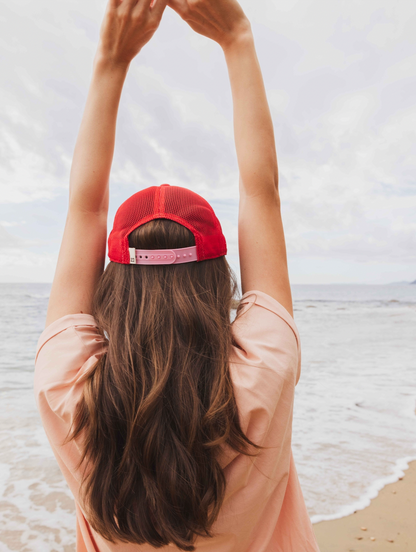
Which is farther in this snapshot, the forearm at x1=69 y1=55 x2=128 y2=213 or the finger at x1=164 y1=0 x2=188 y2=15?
the finger at x1=164 y1=0 x2=188 y2=15

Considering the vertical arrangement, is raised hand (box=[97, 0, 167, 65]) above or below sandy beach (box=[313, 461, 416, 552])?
above

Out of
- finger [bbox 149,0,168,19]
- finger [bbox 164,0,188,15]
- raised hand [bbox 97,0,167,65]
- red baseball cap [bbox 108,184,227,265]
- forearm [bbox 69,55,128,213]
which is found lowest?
red baseball cap [bbox 108,184,227,265]

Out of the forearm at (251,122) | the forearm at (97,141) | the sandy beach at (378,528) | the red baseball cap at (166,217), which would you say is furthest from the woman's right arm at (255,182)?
the sandy beach at (378,528)

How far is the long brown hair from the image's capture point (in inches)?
36.6

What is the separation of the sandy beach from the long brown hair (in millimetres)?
2191

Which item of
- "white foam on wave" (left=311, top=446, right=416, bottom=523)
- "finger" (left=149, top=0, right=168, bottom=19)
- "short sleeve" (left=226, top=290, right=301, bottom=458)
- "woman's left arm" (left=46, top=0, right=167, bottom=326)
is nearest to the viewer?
"short sleeve" (left=226, top=290, right=301, bottom=458)

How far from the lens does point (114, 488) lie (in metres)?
0.96

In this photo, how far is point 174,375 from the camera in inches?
38.2

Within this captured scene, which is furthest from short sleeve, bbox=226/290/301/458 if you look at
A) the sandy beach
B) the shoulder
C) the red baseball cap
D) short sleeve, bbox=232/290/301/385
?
the sandy beach

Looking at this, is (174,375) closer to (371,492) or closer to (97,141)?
(97,141)

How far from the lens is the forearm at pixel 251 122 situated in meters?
1.22

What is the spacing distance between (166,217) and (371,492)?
3257mm

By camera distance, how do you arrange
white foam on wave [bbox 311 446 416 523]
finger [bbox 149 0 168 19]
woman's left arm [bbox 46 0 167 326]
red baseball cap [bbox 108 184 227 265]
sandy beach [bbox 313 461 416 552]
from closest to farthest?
red baseball cap [bbox 108 184 227 265] → woman's left arm [bbox 46 0 167 326] → finger [bbox 149 0 168 19] → sandy beach [bbox 313 461 416 552] → white foam on wave [bbox 311 446 416 523]

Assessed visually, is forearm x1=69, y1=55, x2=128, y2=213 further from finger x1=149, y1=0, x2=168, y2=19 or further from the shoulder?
the shoulder
